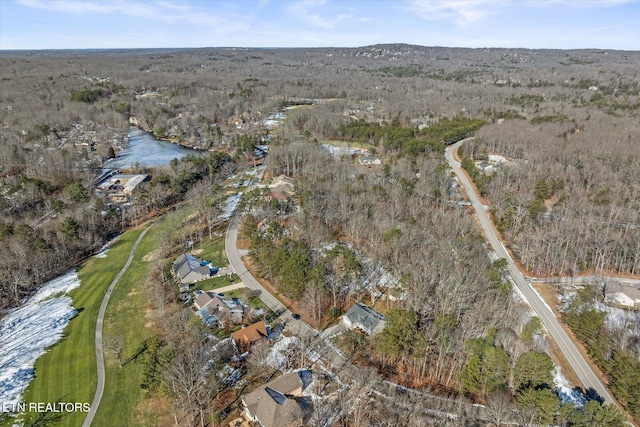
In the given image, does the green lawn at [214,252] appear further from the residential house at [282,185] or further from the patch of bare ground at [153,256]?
the residential house at [282,185]

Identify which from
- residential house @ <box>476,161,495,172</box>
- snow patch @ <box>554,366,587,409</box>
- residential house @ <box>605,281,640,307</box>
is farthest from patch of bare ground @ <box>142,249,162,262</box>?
residential house @ <box>476,161,495,172</box>

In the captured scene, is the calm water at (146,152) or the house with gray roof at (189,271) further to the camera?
the calm water at (146,152)

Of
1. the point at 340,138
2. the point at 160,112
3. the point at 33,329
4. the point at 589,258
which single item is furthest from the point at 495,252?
the point at 160,112

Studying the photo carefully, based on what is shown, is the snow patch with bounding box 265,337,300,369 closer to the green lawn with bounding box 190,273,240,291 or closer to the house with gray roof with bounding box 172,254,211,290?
the green lawn with bounding box 190,273,240,291

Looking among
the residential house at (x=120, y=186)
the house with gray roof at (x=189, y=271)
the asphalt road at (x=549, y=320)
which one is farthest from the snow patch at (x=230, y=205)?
→ the asphalt road at (x=549, y=320)

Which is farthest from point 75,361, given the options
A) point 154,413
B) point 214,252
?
point 214,252

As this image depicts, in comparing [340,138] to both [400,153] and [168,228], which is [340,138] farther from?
[168,228]
